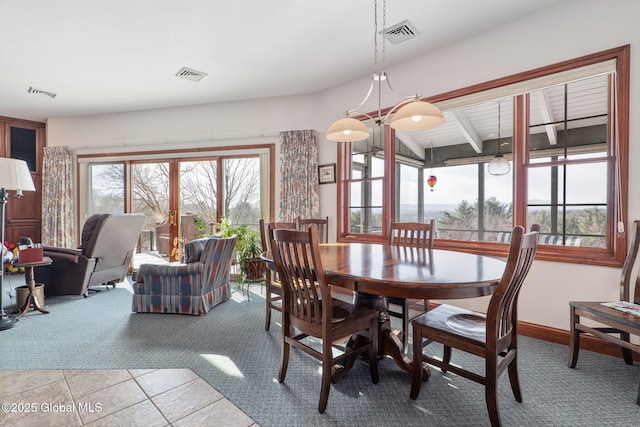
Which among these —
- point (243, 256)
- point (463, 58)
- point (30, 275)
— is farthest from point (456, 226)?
point (30, 275)

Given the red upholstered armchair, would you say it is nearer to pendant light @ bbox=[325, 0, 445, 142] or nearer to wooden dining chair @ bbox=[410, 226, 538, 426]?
pendant light @ bbox=[325, 0, 445, 142]

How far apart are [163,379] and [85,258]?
246 cm

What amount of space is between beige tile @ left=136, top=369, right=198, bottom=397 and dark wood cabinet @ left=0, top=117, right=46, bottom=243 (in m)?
5.37

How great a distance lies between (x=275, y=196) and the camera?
4773 millimetres

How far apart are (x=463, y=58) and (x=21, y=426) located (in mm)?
4215

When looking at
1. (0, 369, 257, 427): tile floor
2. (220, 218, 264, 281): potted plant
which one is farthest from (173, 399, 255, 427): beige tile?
(220, 218, 264, 281): potted plant

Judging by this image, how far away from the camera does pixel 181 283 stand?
10.4ft

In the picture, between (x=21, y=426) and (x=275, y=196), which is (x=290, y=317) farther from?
(x=275, y=196)

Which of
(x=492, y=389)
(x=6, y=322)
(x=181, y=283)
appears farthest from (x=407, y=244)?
(x=6, y=322)

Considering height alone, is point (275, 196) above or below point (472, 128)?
below

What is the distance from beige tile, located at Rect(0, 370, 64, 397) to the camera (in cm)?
185

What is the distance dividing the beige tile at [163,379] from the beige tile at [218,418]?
13.6 inches

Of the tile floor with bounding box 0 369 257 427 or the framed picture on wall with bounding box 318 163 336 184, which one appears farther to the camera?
the framed picture on wall with bounding box 318 163 336 184

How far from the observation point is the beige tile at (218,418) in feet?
5.16
